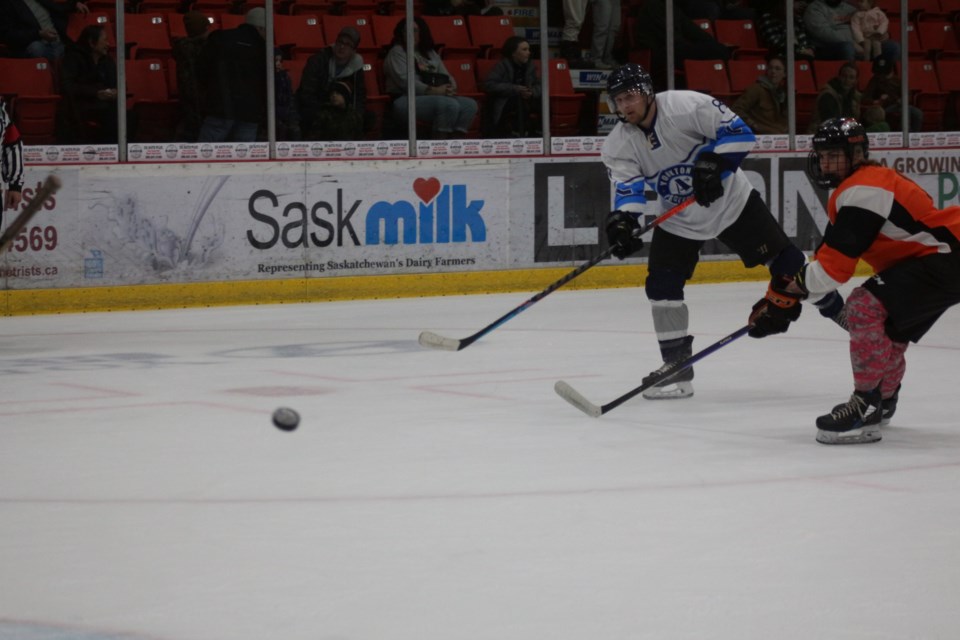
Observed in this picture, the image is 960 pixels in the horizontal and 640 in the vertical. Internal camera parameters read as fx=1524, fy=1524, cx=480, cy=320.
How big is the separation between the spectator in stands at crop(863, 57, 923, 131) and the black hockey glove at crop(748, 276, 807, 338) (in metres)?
7.11

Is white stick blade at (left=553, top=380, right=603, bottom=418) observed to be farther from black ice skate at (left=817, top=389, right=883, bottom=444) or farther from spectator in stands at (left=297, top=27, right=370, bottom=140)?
spectator in stands at (left=297, top=27, right=370, bottom=140)

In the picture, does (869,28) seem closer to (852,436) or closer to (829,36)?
(829,36)

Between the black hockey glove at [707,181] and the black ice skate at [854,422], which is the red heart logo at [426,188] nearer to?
the black hockey glove at [707,181]

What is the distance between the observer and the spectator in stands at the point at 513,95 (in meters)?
9.72

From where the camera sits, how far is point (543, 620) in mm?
2453

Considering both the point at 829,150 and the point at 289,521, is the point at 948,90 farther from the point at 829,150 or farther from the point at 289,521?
the point at 289,521

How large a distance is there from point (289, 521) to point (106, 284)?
17.9 ft

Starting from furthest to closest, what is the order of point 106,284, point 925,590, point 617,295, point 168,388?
point 617,295 → point 106,284 → point 168,388 → point 925,590

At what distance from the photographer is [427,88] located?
9.53 meters

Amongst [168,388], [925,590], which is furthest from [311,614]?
[168,388]

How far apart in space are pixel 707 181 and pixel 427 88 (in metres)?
4.70

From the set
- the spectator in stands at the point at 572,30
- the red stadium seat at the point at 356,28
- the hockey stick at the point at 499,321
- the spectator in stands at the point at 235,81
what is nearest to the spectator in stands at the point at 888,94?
the spectator in stands at the point at 572,30

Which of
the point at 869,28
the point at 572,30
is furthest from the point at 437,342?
the point at 869,28

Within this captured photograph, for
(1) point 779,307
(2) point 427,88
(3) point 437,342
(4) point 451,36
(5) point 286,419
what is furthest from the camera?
(4) point 451,36
